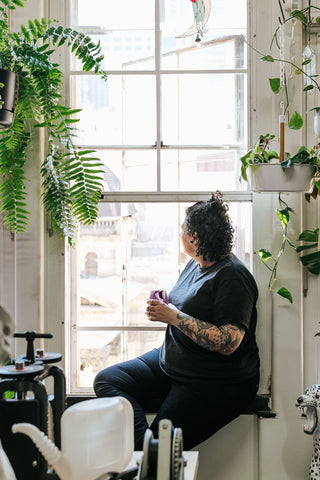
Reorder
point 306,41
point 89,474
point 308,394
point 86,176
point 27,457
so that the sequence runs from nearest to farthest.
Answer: point 89,474 < point 27,457 < point 308,394 < point 86,176 < point 306,41

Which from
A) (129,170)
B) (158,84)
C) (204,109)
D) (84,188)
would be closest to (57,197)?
(84,188)

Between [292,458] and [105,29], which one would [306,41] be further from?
[292,458]

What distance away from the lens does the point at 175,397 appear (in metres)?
2.64

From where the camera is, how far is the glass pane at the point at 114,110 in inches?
120

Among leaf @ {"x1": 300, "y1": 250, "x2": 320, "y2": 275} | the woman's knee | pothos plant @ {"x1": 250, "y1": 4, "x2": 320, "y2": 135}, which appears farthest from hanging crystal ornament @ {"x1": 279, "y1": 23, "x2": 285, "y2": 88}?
the woman's knee

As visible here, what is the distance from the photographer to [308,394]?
2607 mm

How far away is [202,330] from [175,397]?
323mm

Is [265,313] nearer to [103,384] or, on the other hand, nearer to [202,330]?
[202,330]

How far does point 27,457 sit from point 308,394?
1.42 meters

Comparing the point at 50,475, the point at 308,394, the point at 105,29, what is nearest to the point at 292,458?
the point at 308,394

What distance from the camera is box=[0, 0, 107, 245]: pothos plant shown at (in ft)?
8.83

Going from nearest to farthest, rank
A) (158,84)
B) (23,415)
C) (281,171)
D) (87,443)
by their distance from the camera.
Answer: (87,443) → (23,415) → (281,171) → (158,84)

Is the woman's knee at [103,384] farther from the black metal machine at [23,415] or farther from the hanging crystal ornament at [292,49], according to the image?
the hanging crystal ornament at [292,49]

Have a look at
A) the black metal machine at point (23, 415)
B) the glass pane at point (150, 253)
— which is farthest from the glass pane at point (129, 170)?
the black metal machine at point (23, 415)
